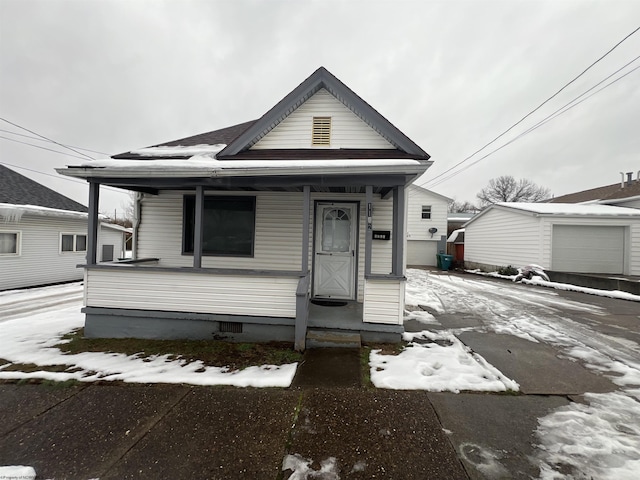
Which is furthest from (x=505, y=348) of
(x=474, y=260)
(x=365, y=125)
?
(x=474, y=260)

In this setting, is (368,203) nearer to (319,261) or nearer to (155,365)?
(319,261)

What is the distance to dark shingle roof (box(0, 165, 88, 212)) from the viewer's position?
407 inches

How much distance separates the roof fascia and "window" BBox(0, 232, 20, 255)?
10.0 m

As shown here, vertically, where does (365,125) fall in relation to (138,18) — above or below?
below

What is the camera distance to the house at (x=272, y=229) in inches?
Answer: 177

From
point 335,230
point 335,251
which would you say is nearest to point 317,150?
point 335,230

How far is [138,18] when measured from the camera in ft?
35.9

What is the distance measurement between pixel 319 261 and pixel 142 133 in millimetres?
30827

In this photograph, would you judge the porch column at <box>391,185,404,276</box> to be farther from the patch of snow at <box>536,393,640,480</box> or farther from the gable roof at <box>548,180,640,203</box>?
the gable roof at <box>548,180,640,203</box>

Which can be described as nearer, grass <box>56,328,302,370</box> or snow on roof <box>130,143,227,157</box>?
grass <box>56,328,302,370</box>

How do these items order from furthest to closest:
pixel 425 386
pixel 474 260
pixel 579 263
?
pixel 474 260, pixel 579 263, pixel 425 386

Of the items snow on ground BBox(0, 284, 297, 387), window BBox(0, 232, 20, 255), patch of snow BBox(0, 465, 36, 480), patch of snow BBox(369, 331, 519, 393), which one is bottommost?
snow on ground BBox(0, 284, 297, 387)

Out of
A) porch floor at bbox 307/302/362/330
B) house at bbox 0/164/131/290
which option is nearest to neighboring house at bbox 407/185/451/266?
porch floor at bbox 307/302/362/330

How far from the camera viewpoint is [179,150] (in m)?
6.16
